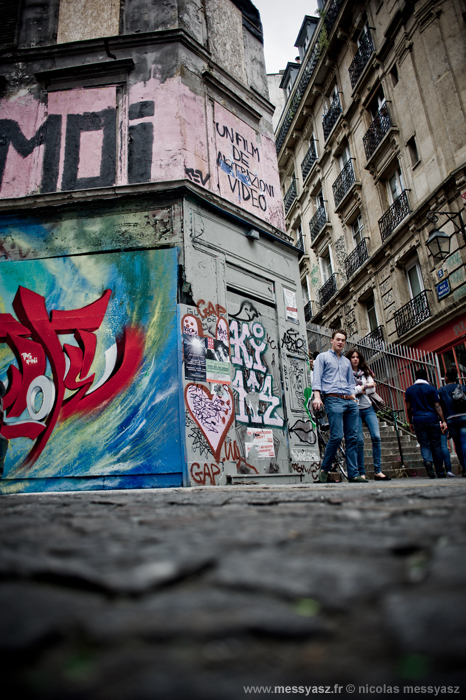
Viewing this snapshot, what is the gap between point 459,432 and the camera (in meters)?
6.84

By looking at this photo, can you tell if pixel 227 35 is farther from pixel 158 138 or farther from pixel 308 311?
pixel 308 311

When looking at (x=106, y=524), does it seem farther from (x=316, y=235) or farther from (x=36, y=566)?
(x=316, y=235)

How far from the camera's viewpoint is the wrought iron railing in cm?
1980

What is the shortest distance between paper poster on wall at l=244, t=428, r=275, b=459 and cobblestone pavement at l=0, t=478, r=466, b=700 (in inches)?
269

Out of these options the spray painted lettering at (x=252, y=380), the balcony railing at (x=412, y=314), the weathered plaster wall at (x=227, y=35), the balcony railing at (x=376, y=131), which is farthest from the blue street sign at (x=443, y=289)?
the weathered plaster wall at (x=227, y=35)

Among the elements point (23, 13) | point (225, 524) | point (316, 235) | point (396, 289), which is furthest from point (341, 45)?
point (225, 524)

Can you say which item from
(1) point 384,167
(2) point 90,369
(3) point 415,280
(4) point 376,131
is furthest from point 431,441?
(4) point 376,131

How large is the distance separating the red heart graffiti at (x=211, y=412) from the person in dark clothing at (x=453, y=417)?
10.7ft

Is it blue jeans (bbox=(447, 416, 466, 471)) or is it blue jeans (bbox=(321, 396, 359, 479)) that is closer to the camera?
blue jeans (bbox=(321, 396, 359, 479))

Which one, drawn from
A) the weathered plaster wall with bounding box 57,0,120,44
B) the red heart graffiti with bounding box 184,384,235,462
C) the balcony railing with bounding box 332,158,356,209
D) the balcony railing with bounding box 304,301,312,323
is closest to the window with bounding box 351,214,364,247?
the balcony railing with bounding box 332,158,356,209

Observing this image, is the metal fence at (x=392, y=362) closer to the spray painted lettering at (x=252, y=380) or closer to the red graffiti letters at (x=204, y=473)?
the spray painted lettering at (x=252, y=380)

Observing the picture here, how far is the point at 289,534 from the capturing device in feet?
3.79

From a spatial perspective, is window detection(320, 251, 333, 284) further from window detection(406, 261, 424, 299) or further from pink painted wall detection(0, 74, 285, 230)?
pink painted wall detection(0, 74, 285, 230)

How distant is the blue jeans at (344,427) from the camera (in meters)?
5.75
